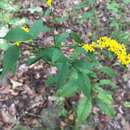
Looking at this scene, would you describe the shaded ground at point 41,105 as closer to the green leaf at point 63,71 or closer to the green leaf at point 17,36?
the green leaf at point 63,71

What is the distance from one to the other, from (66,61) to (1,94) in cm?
163

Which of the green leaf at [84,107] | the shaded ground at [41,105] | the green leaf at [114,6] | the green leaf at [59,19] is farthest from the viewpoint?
the green leaf at [114,6]

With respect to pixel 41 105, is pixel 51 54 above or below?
above

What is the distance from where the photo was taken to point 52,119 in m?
2.96

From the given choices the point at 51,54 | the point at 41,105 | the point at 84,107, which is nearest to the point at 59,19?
the point at 41,105

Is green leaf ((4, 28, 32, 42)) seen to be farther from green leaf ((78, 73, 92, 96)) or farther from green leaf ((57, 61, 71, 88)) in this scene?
green leaf ((78, 73, 92, 96))

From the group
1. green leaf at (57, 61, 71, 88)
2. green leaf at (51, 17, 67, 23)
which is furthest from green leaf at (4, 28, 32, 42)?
green leaf at (51, 17, 67, 23)

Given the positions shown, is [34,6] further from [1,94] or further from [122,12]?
[1,94]

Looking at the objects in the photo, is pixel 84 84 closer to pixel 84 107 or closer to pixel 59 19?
pixel 84 107

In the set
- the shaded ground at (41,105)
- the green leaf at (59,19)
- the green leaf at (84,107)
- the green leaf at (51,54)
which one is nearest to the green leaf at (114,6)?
the green leaf at (59,19)

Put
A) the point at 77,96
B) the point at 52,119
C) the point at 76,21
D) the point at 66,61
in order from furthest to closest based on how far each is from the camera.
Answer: the point at 76,21, the point at 77,96, the point at 52,119, the point at 66,61

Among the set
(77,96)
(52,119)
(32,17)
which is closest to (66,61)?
(52,119)

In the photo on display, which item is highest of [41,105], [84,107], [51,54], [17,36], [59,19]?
[17,36]

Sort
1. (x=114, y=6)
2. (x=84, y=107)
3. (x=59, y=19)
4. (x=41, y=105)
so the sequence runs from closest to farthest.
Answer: (x=84, y=107) < (x=41, y=105) < (x=59, y=19) < (x=114, y=6)
